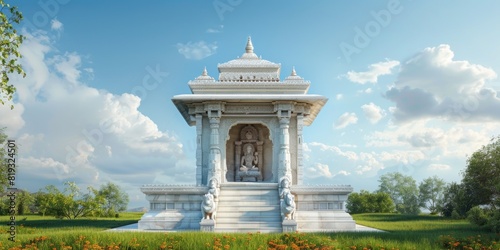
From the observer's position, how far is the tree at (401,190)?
129 feet

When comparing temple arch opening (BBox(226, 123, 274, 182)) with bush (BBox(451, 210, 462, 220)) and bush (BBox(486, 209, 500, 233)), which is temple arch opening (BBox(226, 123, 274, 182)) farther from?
bush (BBox(486, 209, 500, 233))

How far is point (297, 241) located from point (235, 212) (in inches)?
245

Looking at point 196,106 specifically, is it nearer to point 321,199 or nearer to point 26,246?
point 321,199

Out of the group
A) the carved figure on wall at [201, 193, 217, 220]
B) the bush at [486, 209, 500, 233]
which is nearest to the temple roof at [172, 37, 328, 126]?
the carved figure on wall at [201, 193, 217, 220]

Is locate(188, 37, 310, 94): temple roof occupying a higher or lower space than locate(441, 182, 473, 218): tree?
higher

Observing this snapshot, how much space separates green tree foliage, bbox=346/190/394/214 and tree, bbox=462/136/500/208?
9.79m

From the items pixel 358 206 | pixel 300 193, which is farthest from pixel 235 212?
pixel 358 206

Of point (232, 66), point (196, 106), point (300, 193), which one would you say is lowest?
point (300, 193)

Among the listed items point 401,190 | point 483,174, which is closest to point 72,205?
point 483,174

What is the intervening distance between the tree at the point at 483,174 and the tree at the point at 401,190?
20.4 meters

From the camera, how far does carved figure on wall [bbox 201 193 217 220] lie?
1343 cm

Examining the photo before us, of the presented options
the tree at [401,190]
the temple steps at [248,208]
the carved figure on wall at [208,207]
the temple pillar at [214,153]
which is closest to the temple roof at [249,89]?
the temple pillar at [214,153]

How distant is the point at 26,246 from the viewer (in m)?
8.12

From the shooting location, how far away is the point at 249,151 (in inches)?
729
